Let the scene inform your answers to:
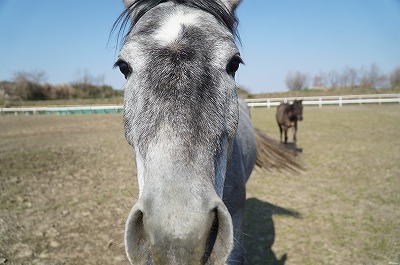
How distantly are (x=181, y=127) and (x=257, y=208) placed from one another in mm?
5120

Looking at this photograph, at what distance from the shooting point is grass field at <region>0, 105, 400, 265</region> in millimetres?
4086

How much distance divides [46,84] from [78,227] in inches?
2179

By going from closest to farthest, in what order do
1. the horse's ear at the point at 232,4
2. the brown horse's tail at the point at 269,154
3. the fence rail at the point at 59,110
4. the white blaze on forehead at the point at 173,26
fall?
the white blaze on forehead at the point at 173,26 → the horse's ear at the point at 232,4 → the brown horse's tail at the point at 269,154 → the fence rail at the point at 59,110

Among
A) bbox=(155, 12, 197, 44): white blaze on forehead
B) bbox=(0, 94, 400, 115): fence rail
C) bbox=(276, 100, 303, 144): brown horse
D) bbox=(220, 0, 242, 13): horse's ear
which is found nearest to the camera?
bbox=(155, 12, 197, 44): white blaze on forehead

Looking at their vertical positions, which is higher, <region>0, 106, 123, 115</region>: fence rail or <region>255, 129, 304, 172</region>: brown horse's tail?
<region>0, 106, 123, 115</region>: fence rail

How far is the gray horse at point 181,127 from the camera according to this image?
114 cm

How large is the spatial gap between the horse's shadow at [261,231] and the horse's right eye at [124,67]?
3.00 metres

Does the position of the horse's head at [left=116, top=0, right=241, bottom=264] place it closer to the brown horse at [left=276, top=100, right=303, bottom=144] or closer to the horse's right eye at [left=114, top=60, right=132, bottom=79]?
the horse's right eye at [left=114, top=60, right=132, bottom=79]

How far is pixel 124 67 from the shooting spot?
1.87 metres

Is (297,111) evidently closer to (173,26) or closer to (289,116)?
A: (289,116)

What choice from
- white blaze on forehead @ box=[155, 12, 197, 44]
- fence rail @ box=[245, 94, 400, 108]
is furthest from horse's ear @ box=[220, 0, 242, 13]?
fence rail @ box=[245, 94, 400, 108]

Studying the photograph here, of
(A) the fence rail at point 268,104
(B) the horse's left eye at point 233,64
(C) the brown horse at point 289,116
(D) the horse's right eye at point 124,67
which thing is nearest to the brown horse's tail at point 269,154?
(B) the horse's left eye at point 233,64

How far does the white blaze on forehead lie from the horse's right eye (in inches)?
12.7

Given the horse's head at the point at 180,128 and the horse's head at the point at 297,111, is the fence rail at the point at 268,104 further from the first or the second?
the horse's head at the point at 180,128
